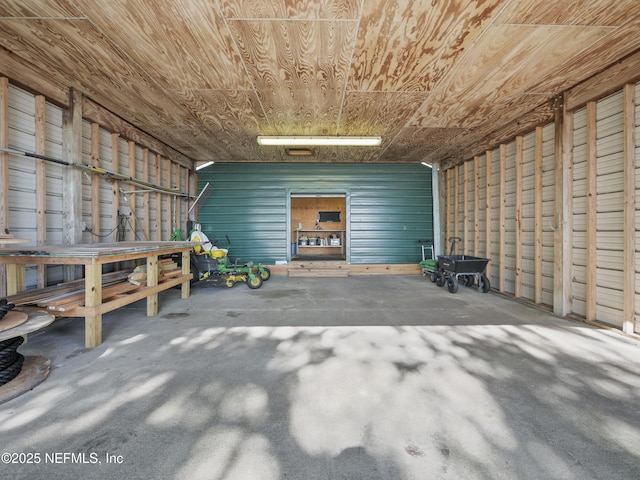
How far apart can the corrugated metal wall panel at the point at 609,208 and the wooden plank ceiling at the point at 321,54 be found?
61cm

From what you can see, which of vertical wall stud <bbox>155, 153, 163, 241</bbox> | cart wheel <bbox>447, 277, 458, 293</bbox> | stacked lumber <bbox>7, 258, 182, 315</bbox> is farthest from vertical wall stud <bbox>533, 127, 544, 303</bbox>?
vertical wall stud <bbox>155, 153, 163, 241</bbox>

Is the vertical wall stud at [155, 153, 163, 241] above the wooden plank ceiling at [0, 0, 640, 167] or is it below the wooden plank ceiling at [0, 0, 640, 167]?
below

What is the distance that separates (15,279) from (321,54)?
14.0 feet

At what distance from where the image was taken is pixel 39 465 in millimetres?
1209

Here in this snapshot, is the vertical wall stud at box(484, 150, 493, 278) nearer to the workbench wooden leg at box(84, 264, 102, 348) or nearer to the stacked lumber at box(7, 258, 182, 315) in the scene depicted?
the stacked lumber at box(7, 258, 182, 315)

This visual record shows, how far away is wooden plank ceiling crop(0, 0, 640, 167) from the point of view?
2.28 meters

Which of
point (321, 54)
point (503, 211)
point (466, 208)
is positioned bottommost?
point (503, 211)

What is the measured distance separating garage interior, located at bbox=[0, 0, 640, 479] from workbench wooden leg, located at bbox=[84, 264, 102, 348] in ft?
0.05

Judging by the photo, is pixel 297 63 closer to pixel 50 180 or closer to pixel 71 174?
pixel 71 174

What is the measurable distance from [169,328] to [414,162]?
23.3 feet

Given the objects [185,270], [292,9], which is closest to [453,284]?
[292,9]

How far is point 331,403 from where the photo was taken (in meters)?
1.67

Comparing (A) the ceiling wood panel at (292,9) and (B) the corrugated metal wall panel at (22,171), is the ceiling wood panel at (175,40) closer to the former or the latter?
(A) the ceiling wood panel at (292,9)

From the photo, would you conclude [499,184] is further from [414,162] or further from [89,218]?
[89,218]
